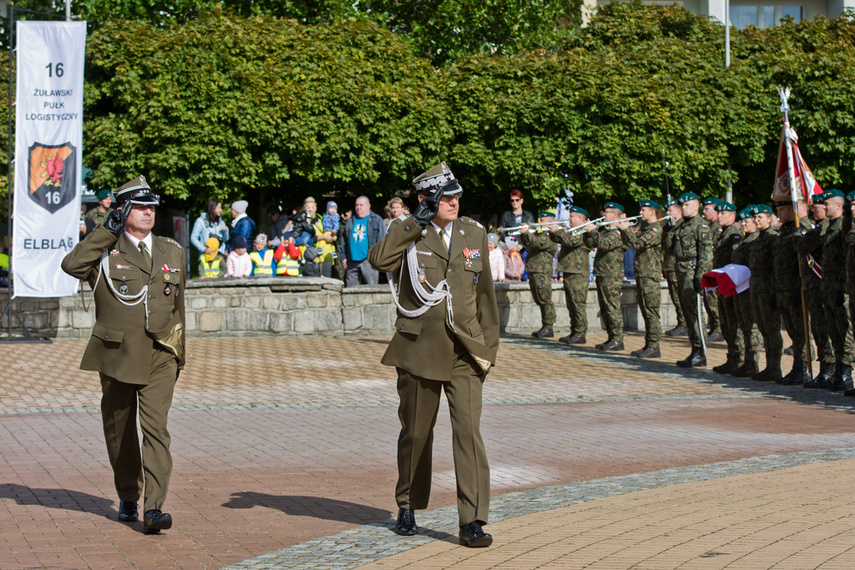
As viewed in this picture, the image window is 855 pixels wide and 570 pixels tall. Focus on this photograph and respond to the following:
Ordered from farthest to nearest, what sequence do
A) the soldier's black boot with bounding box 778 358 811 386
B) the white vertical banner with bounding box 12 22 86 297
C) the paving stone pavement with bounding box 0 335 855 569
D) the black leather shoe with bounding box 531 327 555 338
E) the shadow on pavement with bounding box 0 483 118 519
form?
1. the black leather shoe with bounding box 531 327 555 338
2. the white vertical banner with bounding box 12 22 86 297
3. the soldier's black boot with bounding box 778 358 811 386
4. the shadow on pavement with bounding box 0 483 118 519
5. the paving stone pavement with bounding box 0 335 855 569

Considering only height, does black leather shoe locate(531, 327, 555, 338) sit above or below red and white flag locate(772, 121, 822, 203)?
below

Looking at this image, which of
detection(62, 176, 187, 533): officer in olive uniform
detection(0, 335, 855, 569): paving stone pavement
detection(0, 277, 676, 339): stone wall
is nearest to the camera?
detection(0, 335, 855, 569): paving stone pavement

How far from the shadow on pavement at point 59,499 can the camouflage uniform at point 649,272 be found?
9.41 m

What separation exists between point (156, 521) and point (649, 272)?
33.1 feet

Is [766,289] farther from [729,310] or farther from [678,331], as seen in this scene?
[678,331]

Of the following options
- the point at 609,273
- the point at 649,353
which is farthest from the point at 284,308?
the point at 649,353

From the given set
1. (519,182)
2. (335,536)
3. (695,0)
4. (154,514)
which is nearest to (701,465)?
(335,536)

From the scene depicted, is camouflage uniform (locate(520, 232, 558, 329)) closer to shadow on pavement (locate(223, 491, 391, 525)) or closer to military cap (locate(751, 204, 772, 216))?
military cap (locate(751, 204, 772, 216))

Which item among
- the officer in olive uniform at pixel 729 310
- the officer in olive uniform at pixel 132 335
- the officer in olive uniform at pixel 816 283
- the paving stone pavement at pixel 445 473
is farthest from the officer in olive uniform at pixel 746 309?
the officer in olive uniform at pixel 132 335

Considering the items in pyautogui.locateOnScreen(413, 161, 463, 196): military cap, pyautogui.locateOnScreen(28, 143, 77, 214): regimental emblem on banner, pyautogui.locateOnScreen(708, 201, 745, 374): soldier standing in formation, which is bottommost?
pyautogui.locateOnScreen(708, 201, 745, 374): soldier standing in formation

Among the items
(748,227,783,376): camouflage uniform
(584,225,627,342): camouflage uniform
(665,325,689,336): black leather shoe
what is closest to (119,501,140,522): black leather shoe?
(748,227,783,376): camouflage uniform

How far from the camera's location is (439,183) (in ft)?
18.9

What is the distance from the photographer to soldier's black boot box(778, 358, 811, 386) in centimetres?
1240

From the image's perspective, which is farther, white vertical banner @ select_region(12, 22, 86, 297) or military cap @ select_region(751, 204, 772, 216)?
white vertical banner @ select_region(12, 22, 86, 297)
